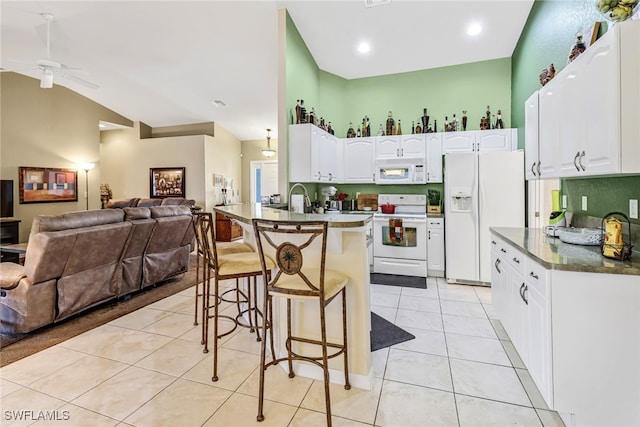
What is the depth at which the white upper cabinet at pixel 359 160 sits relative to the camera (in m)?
5.09

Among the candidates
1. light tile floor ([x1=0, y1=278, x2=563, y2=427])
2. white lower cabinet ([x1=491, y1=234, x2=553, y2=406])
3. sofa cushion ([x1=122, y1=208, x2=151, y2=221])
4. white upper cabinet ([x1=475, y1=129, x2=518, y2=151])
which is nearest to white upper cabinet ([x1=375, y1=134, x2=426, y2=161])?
white upper cabinet ([x1=475, y1=129, x2=518, y2=151])

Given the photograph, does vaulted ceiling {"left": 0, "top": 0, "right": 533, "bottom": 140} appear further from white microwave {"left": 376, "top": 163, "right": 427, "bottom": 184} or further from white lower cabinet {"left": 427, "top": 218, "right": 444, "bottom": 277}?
white lower cabinet {"left": 427, "top": 218, "right": 444, "bottom": 277}

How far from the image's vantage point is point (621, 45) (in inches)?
59.8

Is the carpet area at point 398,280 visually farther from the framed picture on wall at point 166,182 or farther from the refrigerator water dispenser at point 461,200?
the framed picture on wall at point 166,182

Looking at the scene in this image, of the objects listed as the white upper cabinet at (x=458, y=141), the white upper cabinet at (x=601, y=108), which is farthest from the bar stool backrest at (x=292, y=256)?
the white upper cabinet at (x=458, y=141)

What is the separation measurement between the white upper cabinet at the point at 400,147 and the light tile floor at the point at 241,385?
2.77 metres

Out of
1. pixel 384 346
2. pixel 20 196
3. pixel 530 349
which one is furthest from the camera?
pixel 20 196

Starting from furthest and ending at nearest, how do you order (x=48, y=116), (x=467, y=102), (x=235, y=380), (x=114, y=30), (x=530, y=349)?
1. (x=48, y=116)
2. (x=467, y=102)
3. (x=114, y=30)
4. (x=235, y=380)
5. (x=530, y=349)

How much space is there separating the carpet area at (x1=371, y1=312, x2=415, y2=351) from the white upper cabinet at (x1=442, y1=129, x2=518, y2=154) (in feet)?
9.72

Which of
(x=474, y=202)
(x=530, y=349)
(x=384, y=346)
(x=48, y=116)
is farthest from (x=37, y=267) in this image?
(x=48, y=116)

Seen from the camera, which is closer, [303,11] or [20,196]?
[303,11]

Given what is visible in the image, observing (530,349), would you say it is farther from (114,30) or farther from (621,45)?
(114,30)

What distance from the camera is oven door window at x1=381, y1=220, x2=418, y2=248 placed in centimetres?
454

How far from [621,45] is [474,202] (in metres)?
2.76
